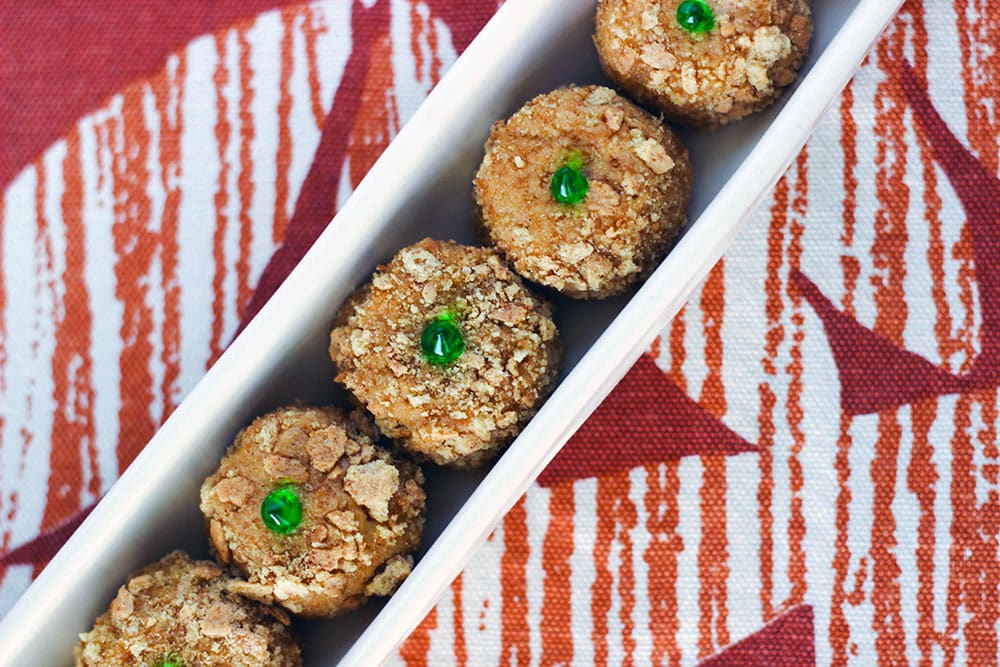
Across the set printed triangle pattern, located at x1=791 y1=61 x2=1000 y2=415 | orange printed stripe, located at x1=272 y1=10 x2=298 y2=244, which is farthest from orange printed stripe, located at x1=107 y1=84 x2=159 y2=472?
printed triangle pattern, located at x1=791 y1=61 x2=1000 y2=415

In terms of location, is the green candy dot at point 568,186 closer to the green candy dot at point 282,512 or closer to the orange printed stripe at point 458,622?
the green candy dot at point 282,512

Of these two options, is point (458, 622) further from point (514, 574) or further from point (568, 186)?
point (568, 186)

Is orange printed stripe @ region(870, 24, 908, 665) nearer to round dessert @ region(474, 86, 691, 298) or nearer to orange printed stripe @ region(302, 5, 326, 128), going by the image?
round dessert @ region(474, 86, 691, 298)

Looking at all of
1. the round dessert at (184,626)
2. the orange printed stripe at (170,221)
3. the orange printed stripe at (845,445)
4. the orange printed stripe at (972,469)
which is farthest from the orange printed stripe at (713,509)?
the orange printed stripe at (170,221)

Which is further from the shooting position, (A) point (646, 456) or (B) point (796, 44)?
(A) point (646, 456)

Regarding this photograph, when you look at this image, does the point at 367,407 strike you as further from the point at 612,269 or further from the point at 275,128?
the point at 275,128

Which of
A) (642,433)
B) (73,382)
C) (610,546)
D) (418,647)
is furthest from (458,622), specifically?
(73,382)

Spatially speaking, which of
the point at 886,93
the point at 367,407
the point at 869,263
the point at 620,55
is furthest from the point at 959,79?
the point at 367,407
